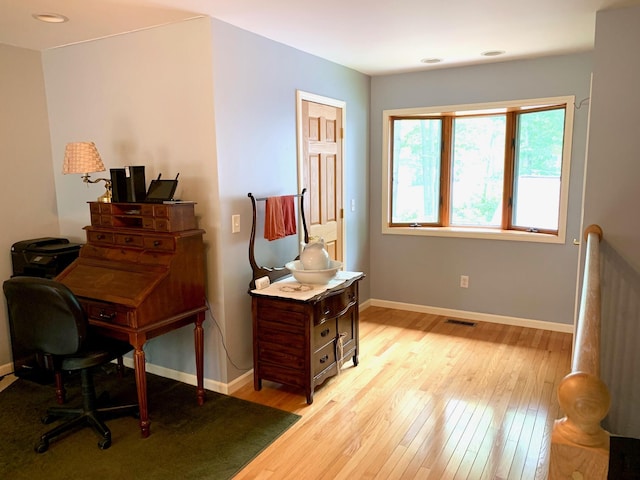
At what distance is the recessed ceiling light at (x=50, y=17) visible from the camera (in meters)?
2.73

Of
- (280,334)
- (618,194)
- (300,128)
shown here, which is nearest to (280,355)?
(280,334)

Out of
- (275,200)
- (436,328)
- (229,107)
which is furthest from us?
(436,328)

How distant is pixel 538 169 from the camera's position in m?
4.29

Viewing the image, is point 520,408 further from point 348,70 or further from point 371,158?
point 348,70

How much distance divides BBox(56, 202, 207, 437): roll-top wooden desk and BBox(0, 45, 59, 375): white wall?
92cm

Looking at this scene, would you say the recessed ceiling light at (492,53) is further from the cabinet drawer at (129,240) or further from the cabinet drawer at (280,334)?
the cabinet drawer at (129,240)

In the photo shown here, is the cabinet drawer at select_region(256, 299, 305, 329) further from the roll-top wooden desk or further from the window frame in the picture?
the window frame

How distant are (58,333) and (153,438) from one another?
0.80 metres

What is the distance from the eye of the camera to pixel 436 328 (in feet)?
14.4

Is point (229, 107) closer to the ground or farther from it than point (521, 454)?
farther from it

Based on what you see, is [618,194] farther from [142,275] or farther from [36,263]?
[36,263]

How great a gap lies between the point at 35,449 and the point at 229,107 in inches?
89.3

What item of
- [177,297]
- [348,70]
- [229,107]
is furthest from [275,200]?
[348,70]

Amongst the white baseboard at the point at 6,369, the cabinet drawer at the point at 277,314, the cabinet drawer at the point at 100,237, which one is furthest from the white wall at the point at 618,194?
the white baseboard at the point at 6,369
